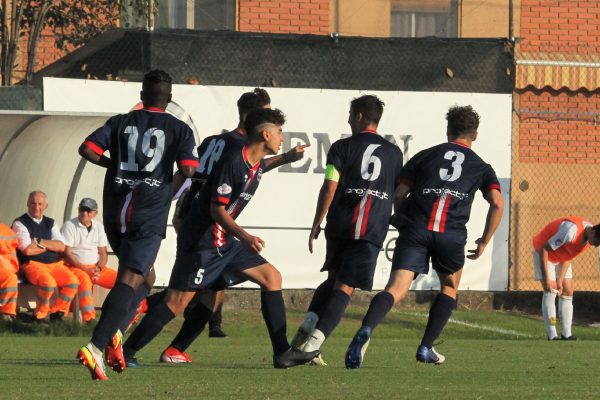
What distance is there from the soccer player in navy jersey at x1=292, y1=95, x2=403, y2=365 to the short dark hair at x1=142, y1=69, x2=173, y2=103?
1543 mm

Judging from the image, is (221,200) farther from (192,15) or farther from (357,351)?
(192,15)

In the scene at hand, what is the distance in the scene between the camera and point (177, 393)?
24.6 feet

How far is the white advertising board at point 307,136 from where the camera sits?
17312 millimetres

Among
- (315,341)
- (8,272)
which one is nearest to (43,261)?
(8,272)

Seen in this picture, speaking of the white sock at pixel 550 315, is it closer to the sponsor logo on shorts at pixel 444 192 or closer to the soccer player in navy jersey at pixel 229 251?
the sponsor logo on shorts at pixel 444 192

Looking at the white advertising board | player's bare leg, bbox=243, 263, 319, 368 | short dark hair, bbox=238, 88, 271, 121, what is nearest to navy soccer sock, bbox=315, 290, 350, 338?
player's bare leg, bbox=243, 263, 319, 368

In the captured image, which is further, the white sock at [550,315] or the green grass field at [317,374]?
the white sock at [550,315]

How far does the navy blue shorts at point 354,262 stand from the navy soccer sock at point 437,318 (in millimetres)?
601

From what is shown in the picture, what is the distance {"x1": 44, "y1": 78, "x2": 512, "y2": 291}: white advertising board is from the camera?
17312mm

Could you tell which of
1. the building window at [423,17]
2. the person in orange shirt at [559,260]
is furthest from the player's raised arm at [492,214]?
the building window at [423,17]

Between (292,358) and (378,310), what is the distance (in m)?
0.69

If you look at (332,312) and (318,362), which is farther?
(318,362)

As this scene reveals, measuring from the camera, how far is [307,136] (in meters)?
17.8

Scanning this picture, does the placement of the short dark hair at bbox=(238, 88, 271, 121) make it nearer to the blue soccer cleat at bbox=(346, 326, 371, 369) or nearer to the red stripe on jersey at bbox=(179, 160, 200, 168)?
the red stripe on jersey at bbox=(179, 160, 200, 168)
